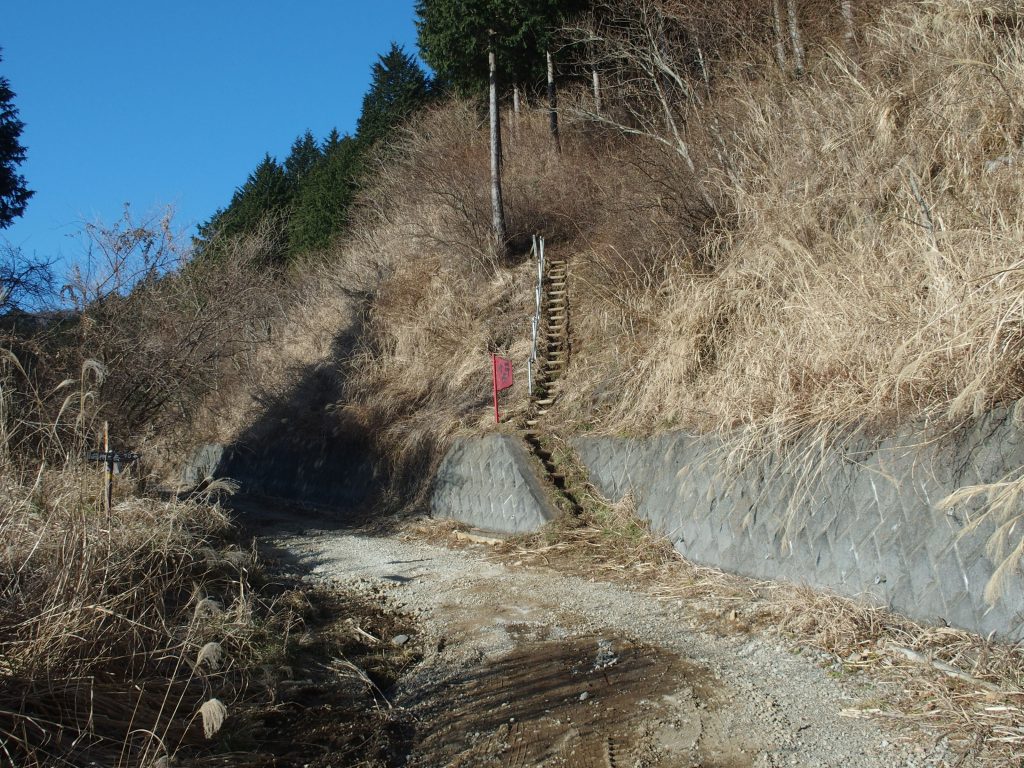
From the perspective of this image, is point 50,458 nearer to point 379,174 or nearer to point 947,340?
point 947,340

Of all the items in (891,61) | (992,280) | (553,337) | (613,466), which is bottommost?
(613,466)

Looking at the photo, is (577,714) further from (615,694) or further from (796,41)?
(796,41)

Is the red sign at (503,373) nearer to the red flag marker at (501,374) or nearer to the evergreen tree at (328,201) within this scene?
the red flag marker at (501,374)

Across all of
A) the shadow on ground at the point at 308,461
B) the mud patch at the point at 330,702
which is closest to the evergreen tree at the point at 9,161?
the shadow on ground at the point at 308,461

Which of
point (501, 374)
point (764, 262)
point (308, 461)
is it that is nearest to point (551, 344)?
point (501, 374)

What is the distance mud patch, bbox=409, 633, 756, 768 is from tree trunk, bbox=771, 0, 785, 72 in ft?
35.8

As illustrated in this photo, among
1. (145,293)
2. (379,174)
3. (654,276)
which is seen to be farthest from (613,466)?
(379,174)

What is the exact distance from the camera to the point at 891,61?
1076 cm

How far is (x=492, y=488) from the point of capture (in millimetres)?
11531

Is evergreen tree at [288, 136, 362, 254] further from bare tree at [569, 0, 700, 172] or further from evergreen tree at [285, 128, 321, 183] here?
bare tree at [569, 0, 700, 172]

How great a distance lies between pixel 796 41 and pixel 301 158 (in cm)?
3251

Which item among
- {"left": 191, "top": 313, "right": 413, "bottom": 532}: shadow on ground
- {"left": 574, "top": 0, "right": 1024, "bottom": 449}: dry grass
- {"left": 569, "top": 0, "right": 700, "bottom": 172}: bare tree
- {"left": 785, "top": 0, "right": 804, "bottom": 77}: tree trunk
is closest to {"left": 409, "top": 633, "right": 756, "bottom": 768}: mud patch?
{"left": 574, "top": 0, "right": 1024, "bottom": 449}: dry grass

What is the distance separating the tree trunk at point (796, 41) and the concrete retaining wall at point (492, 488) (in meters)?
7.84

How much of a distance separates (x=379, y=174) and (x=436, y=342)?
10101 mm
